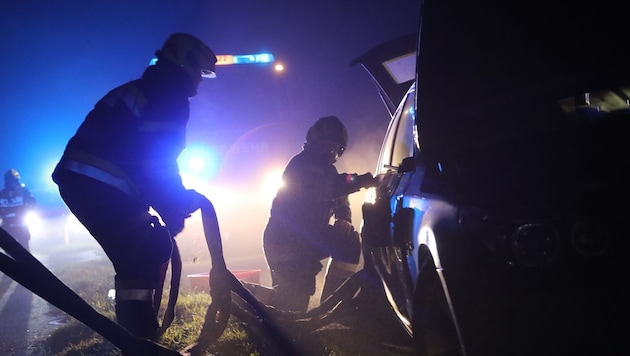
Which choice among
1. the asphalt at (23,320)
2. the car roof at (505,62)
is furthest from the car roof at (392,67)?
the asphalt at (23,320)


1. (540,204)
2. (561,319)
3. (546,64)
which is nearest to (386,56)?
(546,64)

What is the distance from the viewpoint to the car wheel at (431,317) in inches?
69.0

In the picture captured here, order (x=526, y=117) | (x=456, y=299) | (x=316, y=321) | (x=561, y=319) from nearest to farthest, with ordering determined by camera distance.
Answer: (x=561, y=319), (x=456, y=299), (x=526, y=117), (x=316, y=321)

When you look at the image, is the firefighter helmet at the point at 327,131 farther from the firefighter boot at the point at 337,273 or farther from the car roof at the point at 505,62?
the car roof at the point at 505,62

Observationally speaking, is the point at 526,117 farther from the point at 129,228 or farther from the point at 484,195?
the point at 129,228

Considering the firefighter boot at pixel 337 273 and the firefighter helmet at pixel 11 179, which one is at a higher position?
the firefighter helmet at pixel 11 179

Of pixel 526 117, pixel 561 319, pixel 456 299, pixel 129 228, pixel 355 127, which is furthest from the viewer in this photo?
pixel 355 127

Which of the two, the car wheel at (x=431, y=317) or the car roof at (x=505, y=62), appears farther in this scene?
the car roof at (x=505, y=62)

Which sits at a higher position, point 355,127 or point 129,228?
point 355,127

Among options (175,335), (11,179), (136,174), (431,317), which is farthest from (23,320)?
(431,317)

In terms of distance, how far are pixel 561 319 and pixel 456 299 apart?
311 millimetres

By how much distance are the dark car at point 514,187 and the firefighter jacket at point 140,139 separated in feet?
5.02

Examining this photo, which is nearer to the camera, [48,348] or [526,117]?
[526,117]

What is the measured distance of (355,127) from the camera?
753 inches
